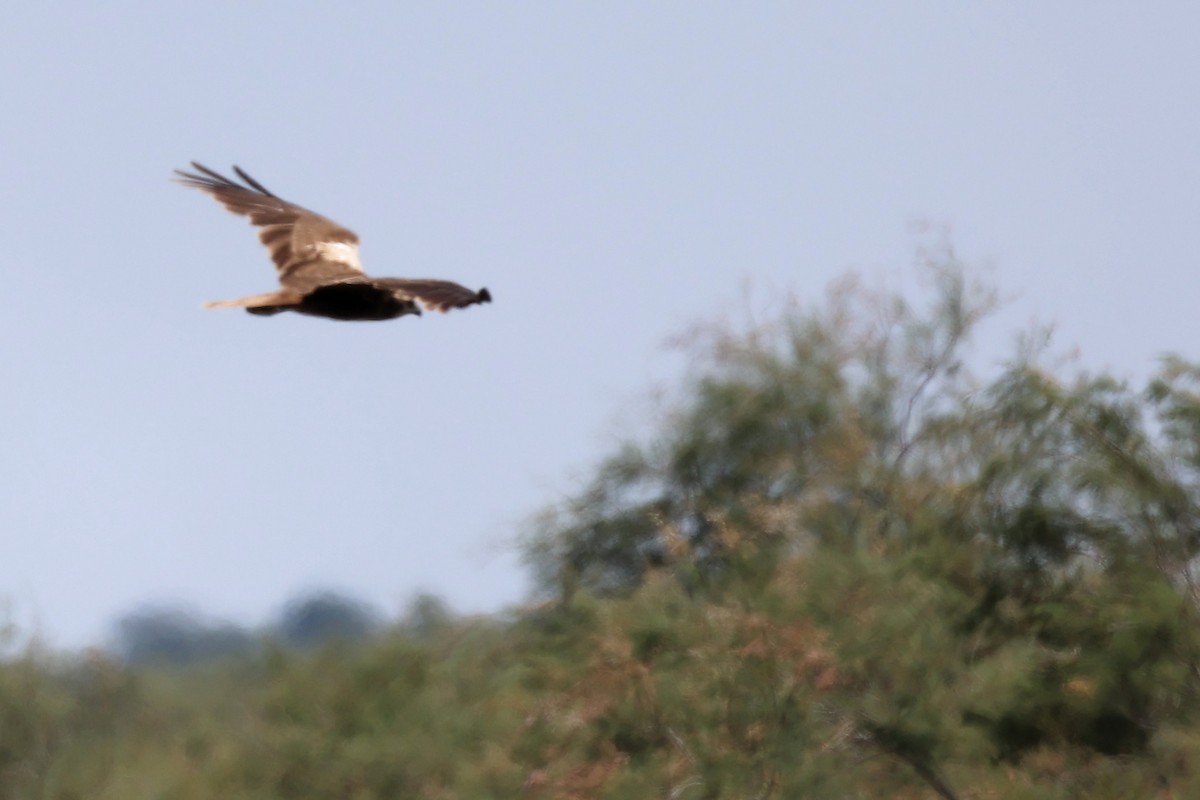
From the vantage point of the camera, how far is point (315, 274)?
10406mm

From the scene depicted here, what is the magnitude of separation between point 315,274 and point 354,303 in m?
0.65

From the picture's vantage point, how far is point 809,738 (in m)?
16.5

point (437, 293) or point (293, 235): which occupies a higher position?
point (293, 235)

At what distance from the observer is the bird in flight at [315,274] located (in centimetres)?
934

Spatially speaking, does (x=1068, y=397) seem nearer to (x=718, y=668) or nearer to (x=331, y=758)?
(x=718, y=668)

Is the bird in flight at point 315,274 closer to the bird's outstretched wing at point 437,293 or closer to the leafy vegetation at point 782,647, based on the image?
the bird's outstretched wing at point 437,293

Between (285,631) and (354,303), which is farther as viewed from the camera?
(285,631)

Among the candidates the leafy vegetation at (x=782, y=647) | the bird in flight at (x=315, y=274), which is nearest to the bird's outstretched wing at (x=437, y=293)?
the bird in flight at (x=315, y=274)

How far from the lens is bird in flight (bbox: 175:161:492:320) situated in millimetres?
9344

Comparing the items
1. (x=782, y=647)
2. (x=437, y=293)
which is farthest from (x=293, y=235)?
(x=782, y=647)

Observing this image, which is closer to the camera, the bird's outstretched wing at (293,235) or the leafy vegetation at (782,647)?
the bird's outstretched wing at (293,235)

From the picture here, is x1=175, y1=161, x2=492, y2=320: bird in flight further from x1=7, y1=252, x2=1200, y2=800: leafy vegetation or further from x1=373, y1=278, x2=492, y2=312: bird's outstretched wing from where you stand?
x1=7, y1=252, x2=1200, y2=800: leafy vegetation

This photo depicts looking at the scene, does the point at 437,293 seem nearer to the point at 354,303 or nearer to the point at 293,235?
the point at 354,303

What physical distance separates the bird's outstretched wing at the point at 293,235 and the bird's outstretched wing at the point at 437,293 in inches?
16.8
